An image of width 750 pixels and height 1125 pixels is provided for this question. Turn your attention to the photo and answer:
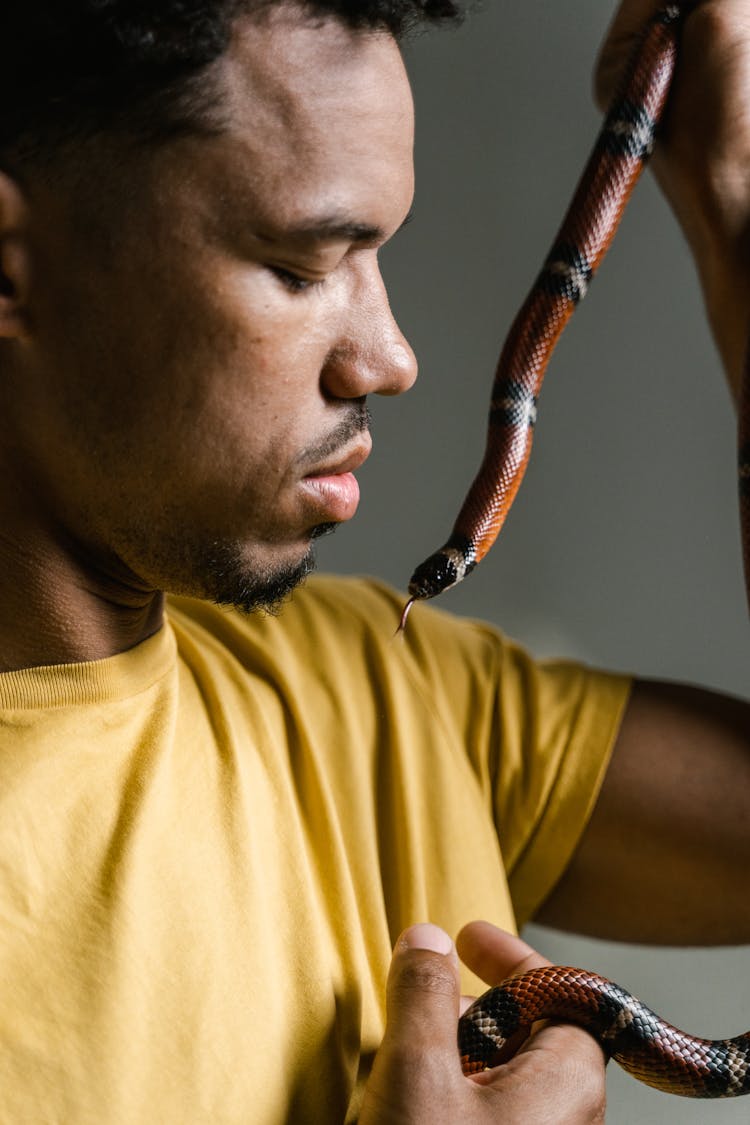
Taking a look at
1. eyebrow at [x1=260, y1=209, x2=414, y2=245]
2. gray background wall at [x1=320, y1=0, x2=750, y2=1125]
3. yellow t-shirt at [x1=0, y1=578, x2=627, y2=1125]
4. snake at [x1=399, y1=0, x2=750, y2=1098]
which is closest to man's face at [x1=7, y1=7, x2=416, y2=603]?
eyebrow at [x1=260, y1=209, x2=414, y2=245]

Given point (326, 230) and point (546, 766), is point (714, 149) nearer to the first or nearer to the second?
point (326, 230)

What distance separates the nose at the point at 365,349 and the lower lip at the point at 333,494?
0.08 meters

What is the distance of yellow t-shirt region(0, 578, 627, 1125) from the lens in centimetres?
104

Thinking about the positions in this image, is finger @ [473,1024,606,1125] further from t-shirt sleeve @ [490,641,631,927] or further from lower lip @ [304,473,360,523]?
lower lip @ [304,473,360,523]

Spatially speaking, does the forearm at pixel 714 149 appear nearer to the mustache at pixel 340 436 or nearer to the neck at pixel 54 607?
the mustache at pixel 340 436

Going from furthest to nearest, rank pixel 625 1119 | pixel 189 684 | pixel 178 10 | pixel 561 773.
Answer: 1. pixel 625 1119
2. pixel 561 773
3. pixel 189 684
4. pixel 178 10

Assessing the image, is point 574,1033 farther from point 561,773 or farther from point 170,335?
point 170,335

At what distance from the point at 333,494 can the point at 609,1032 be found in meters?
0.60

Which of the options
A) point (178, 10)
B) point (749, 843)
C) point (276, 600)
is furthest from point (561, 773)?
point (178, 10)

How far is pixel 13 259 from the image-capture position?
1.07m

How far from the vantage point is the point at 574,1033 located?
119 cm

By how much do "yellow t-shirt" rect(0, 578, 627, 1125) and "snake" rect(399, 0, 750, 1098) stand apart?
0.40 feet

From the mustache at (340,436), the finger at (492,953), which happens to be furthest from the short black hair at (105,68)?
the finger at (492,953)

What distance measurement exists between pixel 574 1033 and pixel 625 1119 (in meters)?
0.98
